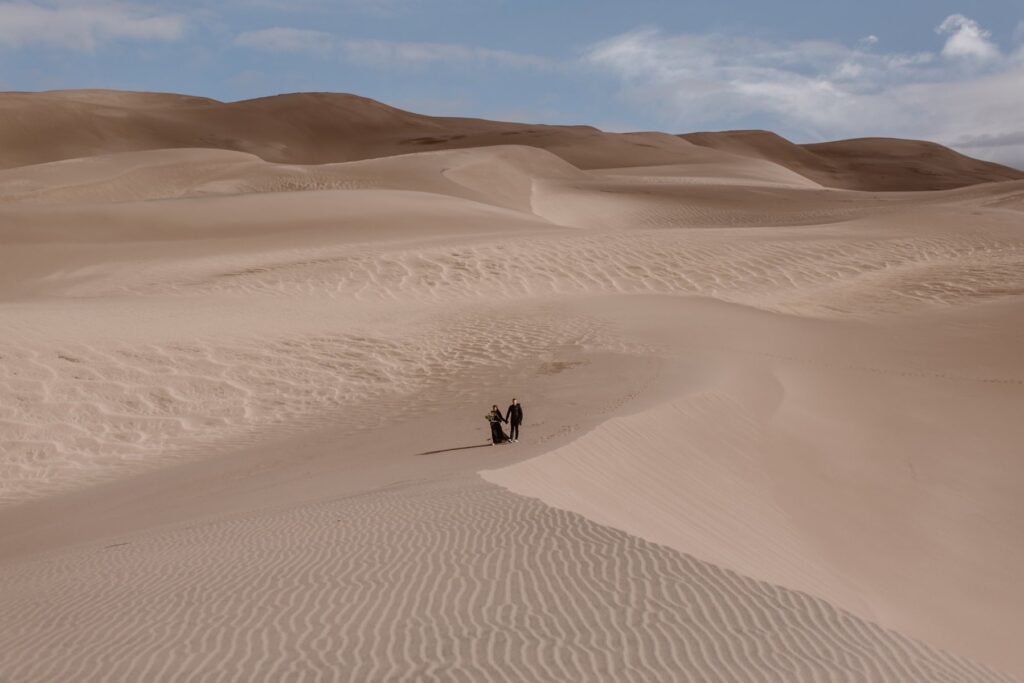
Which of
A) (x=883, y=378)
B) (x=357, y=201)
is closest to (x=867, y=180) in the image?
(x=357, y=201)

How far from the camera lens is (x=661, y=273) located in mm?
19844

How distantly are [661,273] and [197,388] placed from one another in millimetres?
9954

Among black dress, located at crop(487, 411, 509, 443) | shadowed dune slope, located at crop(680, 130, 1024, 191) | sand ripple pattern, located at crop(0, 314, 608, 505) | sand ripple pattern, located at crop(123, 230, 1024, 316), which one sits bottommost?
sand ripple pattern, located at crop(0, 314, 608, 505)

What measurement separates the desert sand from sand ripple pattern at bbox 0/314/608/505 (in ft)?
0.17

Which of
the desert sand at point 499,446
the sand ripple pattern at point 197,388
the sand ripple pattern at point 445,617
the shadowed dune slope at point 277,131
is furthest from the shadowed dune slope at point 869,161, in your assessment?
the sand ripple pattern at point 445,617

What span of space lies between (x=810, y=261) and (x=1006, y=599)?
13752 mm

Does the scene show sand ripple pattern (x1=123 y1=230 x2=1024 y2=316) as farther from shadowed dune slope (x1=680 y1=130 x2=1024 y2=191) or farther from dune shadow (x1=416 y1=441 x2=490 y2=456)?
shadowed dune slope (x1=680 y1=130 x2=1024 y2=191)

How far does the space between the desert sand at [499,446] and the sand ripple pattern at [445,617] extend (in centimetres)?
2

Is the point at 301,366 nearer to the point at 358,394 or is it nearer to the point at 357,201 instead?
the point at 358,394

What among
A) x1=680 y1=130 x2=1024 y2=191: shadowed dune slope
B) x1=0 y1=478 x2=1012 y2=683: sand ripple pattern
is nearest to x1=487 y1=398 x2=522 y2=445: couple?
x1=0 y1=478 x2=1012 y2=683: sand ripple pattern

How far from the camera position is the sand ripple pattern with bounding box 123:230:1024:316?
60.4 ft

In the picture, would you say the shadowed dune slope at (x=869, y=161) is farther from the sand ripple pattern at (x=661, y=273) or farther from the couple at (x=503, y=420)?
the couple at (x=503, y=420)

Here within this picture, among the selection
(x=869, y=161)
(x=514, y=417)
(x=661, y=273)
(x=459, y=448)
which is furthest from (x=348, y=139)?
(x=514, y=417)

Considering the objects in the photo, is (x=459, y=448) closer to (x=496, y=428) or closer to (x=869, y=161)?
(x=496, y=428)
